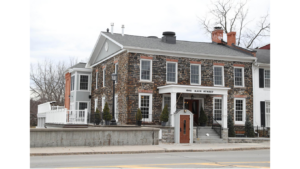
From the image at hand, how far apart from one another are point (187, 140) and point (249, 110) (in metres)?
7.47

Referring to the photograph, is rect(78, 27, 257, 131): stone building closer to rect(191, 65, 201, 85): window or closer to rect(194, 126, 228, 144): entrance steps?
rect(191, 65, 201, 85): window

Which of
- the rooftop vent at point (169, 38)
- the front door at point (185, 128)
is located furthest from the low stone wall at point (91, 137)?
the rooftop vent at point (169, 38)

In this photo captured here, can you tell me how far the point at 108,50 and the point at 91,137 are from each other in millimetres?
11769

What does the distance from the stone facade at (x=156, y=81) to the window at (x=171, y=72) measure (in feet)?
1.04

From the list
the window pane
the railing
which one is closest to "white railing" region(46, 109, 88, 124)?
the window pane

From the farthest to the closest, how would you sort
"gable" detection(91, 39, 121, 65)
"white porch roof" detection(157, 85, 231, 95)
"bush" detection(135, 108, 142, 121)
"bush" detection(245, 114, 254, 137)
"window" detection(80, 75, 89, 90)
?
1. "window" detection(80, 75, 89, 90)
2. "gable" detection(91, 39, 121, 65)
3. "bush" detection(245, 114, 254, 137)
4. "white porch roof" detection(157, 85, 231, 95)
5. "bush" detection(135, 108, 142, 121)

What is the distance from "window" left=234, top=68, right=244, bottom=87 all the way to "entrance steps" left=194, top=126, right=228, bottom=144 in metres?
4.89

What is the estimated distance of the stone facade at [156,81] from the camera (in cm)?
2339

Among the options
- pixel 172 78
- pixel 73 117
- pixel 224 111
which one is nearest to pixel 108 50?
pixel 172 78

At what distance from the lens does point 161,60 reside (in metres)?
24.3

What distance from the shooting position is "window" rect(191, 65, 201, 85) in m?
25.4
